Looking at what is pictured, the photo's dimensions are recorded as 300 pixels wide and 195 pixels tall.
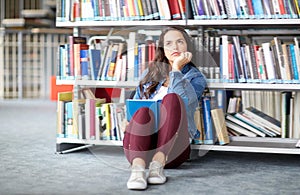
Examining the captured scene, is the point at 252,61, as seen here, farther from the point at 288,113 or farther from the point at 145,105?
the point at 145,105

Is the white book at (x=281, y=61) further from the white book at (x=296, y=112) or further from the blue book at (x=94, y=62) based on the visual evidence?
the blue book at (x=94, y=62)

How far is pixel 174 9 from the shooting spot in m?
2.97

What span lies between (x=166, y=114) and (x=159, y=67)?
0.39 metres

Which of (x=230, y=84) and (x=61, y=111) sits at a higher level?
(x=230, y=84)

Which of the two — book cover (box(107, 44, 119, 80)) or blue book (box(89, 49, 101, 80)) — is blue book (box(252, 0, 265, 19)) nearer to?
book cover (box(107, 44, 119, 80))

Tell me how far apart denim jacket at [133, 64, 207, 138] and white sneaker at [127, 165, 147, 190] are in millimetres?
483

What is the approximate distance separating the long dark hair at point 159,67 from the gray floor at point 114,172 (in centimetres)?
43

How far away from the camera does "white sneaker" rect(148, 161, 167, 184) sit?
236 centimetres

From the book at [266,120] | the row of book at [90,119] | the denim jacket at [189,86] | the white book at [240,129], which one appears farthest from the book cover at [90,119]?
the book at [266,120]

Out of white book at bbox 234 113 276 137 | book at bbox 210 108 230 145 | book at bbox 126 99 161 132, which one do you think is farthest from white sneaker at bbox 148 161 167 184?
white book at bbox 234 113 276 137

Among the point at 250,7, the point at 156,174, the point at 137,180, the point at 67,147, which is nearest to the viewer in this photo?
the point at 137,180

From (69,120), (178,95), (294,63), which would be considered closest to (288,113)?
(294,63)

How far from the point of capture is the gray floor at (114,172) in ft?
7.47

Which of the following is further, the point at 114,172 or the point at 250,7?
the point at 250,7
